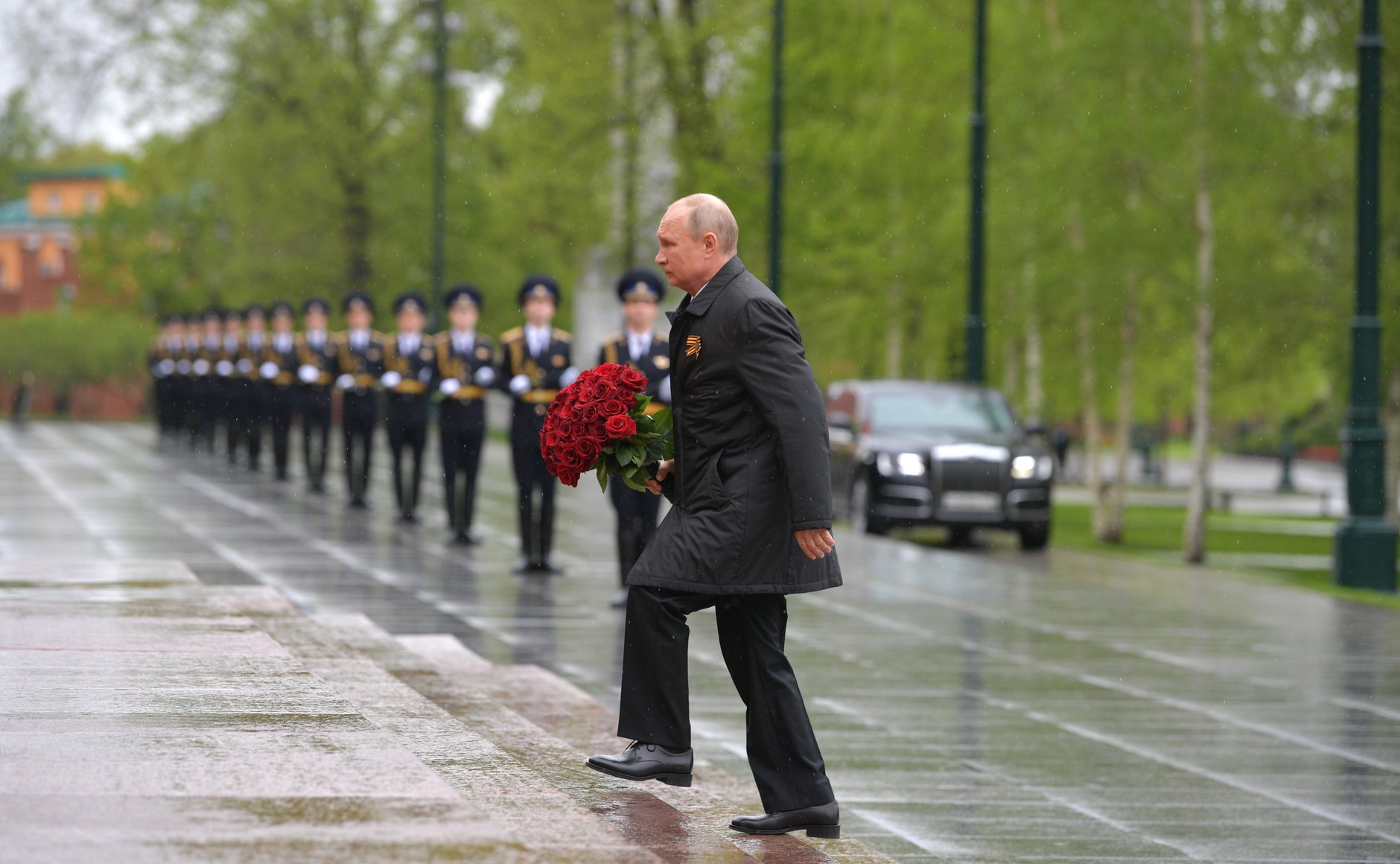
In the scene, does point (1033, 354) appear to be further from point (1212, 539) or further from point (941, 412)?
point (941, 412)

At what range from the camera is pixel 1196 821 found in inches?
287

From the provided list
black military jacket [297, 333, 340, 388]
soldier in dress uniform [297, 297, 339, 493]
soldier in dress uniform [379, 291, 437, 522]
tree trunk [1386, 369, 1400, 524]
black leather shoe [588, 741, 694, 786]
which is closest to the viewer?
black leather shoe [588, 741, 694, 786]

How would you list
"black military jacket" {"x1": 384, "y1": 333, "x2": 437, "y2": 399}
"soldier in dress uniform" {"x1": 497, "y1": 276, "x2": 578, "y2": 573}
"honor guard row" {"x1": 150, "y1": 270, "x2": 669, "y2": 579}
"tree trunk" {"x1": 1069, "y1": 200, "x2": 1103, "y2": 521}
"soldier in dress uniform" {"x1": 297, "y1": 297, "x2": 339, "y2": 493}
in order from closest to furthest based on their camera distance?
"honor guard row" {"x1": 150, "y1": 270, "x2": 669, "y2": 579}
"soldier in dress uniform" {"x1": 497, "y1": 276, "x2": 578, "y2": 573}
"black military jacket" {"x1": 384, "y1": 333, "x2": 437, "y2": 399}
"soldier in dress uniform" {"x1": 297, "y1": 297, "x2": 339, "y2": 493}
"tree trunk" {"x1": 1069, "y1": 200, "x2": 1103, "y2": 521}

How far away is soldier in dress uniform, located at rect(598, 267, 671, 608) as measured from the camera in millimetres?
12961

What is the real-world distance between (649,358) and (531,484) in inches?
121

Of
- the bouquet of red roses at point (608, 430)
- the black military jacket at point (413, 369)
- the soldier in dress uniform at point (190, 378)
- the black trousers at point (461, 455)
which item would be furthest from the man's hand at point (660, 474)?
the soldier in dress uniform at point (190, 378)

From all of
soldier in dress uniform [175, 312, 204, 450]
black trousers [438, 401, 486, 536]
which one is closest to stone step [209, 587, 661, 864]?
black trousers [438, 401, 486, 536]

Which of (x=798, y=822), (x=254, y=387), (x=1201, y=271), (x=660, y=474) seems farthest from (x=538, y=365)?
(x=254, y=387)

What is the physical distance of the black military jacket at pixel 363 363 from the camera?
77.3ft

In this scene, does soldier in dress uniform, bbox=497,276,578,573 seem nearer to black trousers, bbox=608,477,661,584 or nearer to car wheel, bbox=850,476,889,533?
black trousers, bbox=608,477,661,584

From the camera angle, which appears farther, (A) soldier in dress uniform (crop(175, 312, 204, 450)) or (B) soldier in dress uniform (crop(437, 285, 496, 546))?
(A) soldier in dress uniform (crop(175, 312, 204, 450))

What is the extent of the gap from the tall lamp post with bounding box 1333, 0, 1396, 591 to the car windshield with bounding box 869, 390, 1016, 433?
680 cm

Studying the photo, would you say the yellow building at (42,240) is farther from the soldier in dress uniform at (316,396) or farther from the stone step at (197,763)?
the stone step at (197,763)

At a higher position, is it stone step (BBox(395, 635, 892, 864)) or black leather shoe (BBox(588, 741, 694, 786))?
black leather shoe (BBox(588, 741, 694, 786))
